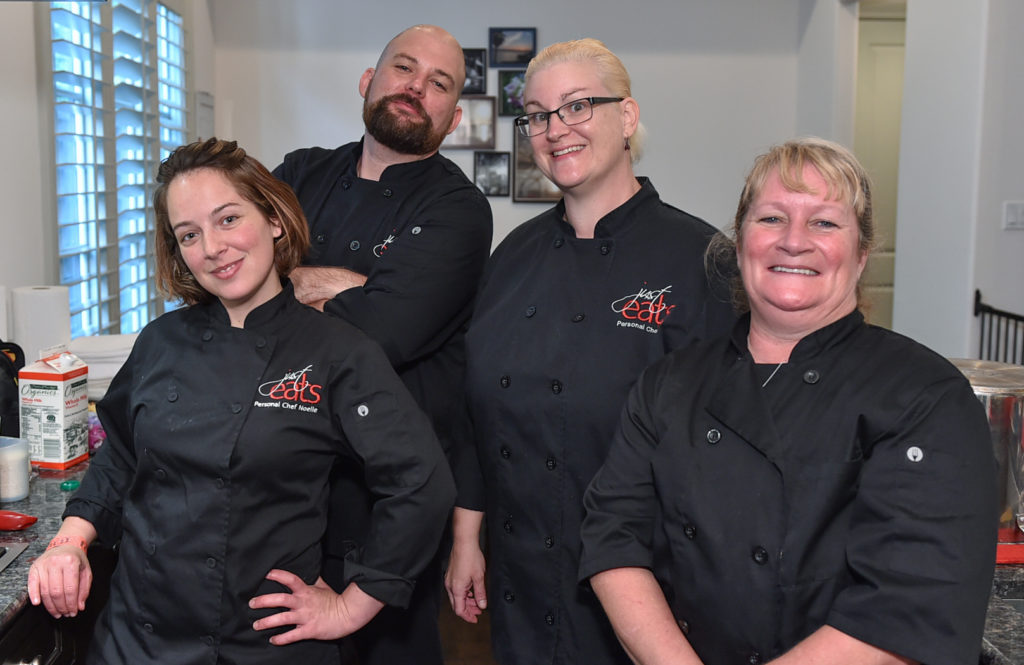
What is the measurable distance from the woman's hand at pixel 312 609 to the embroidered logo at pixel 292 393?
0.25 meters

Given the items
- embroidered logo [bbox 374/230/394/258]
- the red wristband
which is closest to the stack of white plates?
embroidered logo [bbox 374/230/394/258]

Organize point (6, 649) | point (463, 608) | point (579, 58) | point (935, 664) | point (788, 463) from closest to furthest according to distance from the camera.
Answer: point (935, 664), point (788, 463), point (6, 649), point (579, 58), point (463, 608)

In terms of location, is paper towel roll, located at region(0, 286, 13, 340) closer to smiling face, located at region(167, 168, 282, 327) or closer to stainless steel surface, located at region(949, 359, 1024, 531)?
smiling face, located at region(167, 168, 282, 327)

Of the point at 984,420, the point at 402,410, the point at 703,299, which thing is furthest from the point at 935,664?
the point at 402,410

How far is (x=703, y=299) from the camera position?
154 cm

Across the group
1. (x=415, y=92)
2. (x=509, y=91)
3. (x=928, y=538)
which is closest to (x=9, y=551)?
(x=415, y=92)

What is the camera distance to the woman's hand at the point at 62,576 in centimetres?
139

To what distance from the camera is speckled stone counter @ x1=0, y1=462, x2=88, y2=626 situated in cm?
137

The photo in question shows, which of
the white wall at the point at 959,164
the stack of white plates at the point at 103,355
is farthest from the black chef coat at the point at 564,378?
the white wall at the point at 959,164

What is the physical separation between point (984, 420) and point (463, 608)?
1.04 metres

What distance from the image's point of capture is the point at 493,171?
18.1ft

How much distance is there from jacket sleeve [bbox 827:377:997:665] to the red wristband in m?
1.12

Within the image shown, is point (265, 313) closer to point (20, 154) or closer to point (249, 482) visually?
point (249, 482)

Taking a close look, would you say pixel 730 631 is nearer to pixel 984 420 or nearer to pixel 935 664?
pixel 935 664
